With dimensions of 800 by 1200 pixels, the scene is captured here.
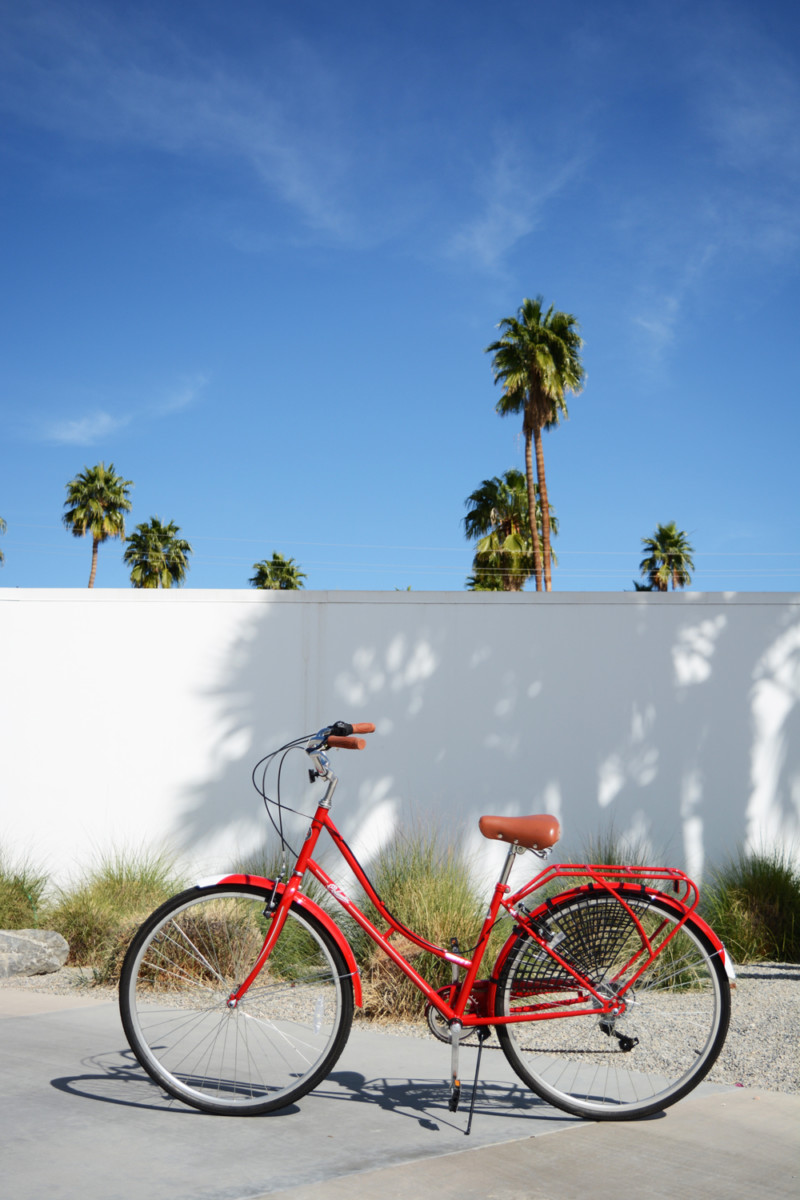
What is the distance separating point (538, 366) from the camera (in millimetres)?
26109

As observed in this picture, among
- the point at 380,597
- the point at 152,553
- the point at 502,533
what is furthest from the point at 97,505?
the point at 380,597

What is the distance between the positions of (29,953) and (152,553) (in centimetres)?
3360

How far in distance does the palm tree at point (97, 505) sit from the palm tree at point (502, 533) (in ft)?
46.1

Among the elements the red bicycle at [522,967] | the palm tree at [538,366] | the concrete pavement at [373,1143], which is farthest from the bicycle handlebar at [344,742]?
the palm tree at [538,366]

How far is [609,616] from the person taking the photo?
7715 mm

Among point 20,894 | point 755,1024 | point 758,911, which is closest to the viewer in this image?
point 755,1024

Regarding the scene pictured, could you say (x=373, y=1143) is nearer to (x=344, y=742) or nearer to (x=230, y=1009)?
(x=230, y=1009)

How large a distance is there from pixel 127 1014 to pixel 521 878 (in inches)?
190

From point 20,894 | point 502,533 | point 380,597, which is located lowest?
point 20,894

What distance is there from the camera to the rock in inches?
225

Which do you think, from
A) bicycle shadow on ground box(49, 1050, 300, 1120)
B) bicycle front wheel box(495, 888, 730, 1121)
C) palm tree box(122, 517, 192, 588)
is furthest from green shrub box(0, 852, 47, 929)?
palm tree box(122, 517, 192, 588)

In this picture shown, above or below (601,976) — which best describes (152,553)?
above

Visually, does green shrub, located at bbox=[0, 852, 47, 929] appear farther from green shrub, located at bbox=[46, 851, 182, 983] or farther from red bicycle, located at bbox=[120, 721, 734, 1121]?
red bicycle, located at bbox=[120, 721, 734, 1121]

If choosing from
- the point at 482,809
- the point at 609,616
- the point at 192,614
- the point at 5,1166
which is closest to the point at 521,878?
the point at 482,809
